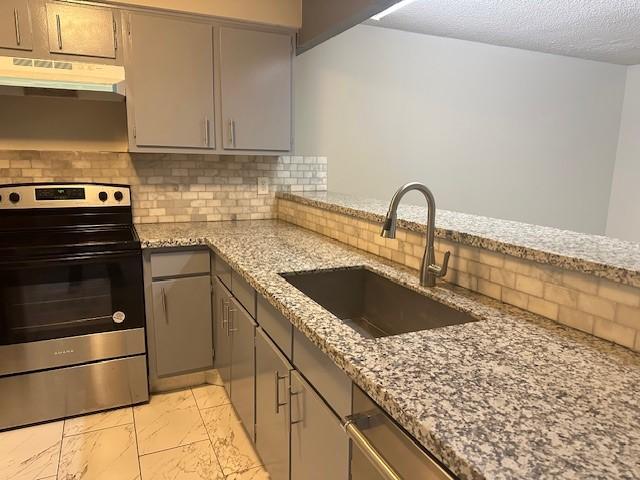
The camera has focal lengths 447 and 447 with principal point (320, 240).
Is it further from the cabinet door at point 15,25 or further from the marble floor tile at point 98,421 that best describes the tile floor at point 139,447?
the cabinet door at point 15,25

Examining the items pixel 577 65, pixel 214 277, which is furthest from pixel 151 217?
pixel 577 65

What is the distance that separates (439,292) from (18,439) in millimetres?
2161

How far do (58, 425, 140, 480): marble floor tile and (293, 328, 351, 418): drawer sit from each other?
1157 millimetres

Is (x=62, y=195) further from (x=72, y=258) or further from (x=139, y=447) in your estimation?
(x=139, y=447)

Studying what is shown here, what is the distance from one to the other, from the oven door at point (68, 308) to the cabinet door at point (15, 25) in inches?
43.5

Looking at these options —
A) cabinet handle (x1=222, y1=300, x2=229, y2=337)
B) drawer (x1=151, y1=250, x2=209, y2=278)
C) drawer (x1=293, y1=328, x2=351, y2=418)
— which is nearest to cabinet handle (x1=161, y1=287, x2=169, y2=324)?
drawer (x1=151, y1=250, x2=209, y2=278)

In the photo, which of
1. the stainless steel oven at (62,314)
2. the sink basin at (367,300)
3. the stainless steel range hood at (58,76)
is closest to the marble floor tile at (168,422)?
the stainless steel oven at (62,314)

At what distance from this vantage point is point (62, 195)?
8.54ft

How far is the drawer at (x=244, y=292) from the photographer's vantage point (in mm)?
1844

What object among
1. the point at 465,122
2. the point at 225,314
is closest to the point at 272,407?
the point at 225,314

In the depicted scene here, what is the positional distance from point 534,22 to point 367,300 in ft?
8.84

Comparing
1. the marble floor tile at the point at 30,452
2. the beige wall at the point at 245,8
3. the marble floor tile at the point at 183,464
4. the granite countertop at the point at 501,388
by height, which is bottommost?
the marble floor tile at the point at 30,452

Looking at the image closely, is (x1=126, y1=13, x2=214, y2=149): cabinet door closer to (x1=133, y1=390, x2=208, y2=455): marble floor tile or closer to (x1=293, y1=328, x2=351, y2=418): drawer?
(x1=133, y1=390, x2=208, y2=455): marble floor tile

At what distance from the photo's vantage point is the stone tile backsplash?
1.10 meters
